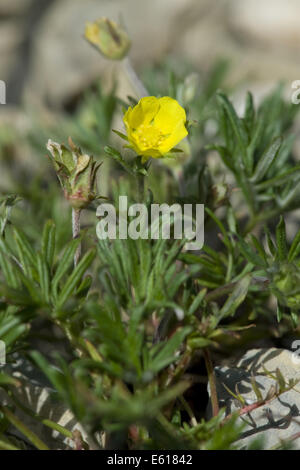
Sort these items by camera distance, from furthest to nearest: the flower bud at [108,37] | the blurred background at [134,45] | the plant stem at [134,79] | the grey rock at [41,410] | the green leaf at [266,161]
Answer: the blurred background at [134,45] → the plant stem at [134,79] → the flower bud at [108,37] → the green leaf at [266,161] → the grey rock at [41,410]

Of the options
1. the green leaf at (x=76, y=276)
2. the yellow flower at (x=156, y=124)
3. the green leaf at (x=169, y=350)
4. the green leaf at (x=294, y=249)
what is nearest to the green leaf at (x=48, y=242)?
the green leaf at (x=76, y=276)

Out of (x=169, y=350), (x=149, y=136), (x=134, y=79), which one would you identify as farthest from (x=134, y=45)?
(x=169, y=350)

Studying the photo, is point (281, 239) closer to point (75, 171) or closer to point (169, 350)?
point (169, 350)

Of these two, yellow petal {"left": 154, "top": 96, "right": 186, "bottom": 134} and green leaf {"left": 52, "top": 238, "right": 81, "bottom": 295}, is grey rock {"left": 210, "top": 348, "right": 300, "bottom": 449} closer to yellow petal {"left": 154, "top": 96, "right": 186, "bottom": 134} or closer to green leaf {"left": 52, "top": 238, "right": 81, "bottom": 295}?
green leaf {"left": 52, "top": 238, "right": 81, "bottom": 295}

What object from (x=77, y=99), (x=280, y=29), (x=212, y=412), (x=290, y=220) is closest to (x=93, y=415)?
(x=212, y=412)

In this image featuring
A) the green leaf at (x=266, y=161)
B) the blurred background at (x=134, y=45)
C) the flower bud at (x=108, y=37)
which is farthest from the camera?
the blurred background at (x=134, y=45)

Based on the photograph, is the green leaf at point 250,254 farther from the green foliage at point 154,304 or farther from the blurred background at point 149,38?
the blurred background at point 149,38
